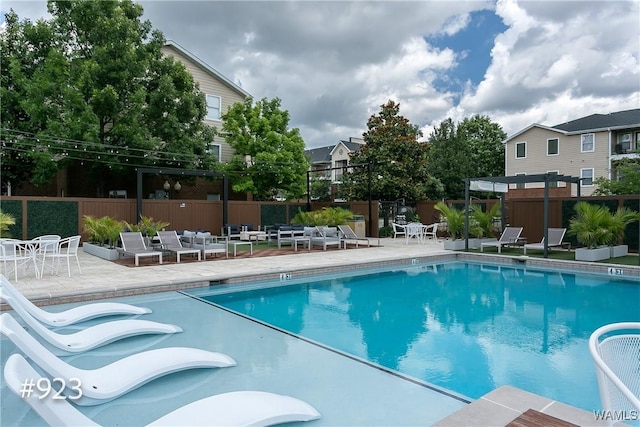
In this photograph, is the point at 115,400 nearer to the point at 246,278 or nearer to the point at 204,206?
the point at 246,278

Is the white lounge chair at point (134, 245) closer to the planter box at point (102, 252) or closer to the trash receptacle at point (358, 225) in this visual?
the planter box at point (102, 252)

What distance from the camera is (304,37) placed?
44.7ft

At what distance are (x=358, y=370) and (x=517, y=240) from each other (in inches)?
458

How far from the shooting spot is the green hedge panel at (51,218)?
49.2 ft

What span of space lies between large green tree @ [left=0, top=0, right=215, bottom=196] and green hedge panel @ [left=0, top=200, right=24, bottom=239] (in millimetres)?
2788

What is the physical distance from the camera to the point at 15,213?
575 inches

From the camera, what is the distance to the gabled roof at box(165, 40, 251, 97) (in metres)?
21.5

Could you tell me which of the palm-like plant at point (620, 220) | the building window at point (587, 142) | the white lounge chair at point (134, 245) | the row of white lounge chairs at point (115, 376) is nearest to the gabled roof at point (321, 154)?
the building window at point (587, 142)

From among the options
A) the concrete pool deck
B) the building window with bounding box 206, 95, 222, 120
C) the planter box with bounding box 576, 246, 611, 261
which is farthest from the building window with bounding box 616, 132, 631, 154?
the building window with bounding box 206, 95, 222, 120

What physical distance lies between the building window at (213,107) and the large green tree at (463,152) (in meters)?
15.2

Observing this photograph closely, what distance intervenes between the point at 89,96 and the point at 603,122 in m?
30.1

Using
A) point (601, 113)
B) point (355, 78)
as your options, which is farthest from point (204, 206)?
point (601, 113)

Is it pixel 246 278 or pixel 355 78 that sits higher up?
pixel 355 78

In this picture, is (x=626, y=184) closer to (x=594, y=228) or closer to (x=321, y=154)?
(x=594, y=228)
